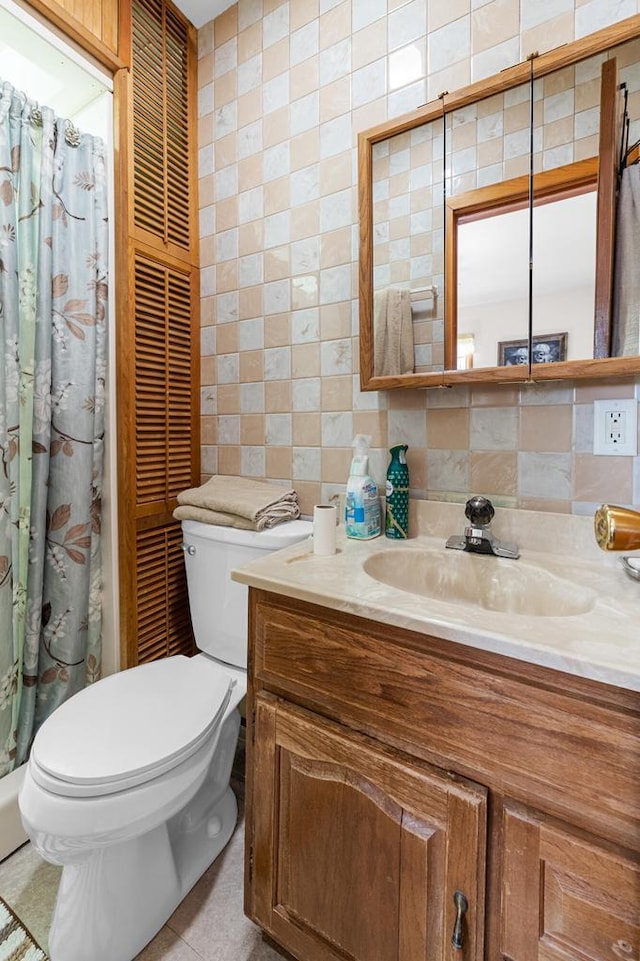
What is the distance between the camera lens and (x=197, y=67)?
5.10 feet

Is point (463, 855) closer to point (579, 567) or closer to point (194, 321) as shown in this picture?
point (579, 567)

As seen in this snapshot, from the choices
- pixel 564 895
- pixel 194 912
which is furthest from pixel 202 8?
pixel 194 912

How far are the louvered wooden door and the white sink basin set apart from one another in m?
0.81

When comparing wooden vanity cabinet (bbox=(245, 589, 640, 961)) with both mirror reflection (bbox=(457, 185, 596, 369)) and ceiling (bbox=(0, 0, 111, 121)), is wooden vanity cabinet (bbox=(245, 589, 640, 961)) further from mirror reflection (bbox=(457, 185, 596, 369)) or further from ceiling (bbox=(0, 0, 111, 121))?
ceiling (bbox=(0, 0, 111, 121))

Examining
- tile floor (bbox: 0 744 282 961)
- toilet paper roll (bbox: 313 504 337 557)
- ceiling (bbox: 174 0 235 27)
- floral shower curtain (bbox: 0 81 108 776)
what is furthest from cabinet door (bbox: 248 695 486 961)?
ceiling (bbox: 174 0 235 27)

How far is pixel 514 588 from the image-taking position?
3.09 ft

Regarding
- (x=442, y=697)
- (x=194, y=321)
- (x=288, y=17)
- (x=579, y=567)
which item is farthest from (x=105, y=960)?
(x=288, y=17)

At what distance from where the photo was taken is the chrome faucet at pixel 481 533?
3.26ft

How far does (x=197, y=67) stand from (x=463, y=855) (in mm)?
2246

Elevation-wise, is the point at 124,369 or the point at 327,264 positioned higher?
the point at 327,264

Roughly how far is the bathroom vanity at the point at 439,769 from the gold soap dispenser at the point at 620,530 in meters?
0.11

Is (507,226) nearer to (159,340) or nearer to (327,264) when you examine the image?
(327,264)

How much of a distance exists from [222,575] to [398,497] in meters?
0.56

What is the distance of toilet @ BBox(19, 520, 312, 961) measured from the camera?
0.84 metres
